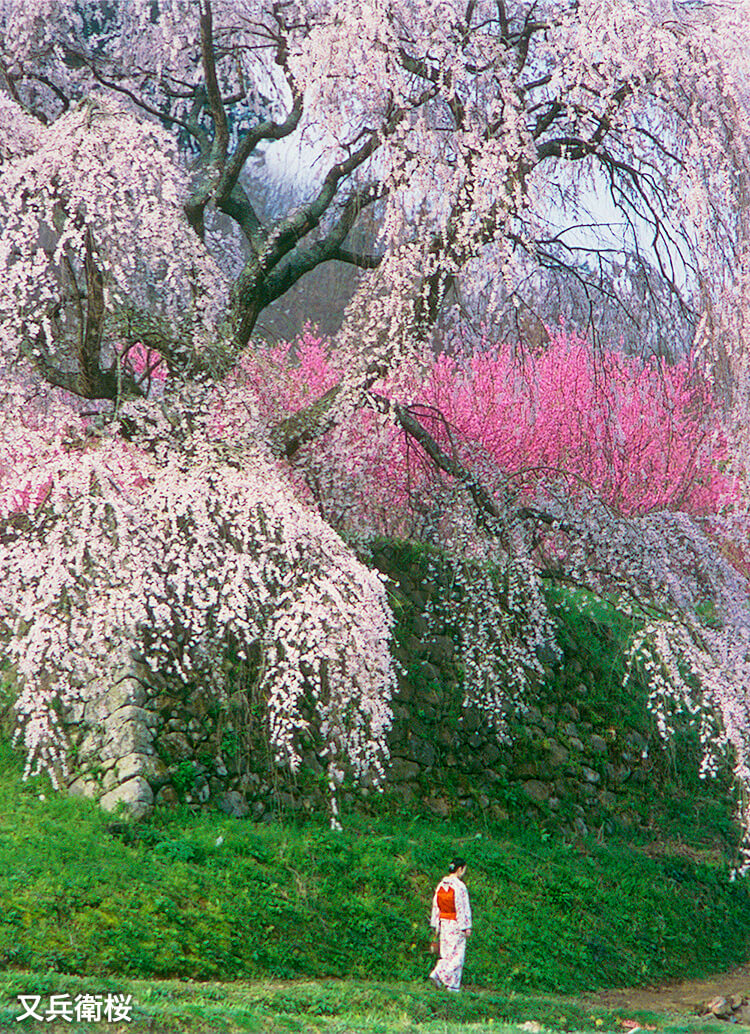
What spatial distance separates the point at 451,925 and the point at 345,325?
4.38 meters

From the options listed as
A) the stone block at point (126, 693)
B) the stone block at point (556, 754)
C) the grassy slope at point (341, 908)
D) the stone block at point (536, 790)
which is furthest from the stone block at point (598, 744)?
the stone block at point (126, 693)

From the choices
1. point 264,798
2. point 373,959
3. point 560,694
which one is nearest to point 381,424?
point 264,798

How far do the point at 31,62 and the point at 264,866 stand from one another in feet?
24.8

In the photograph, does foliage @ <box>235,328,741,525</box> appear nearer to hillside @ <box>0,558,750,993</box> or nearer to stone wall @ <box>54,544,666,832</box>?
stone wall @ <box>54,544,666,832</box>

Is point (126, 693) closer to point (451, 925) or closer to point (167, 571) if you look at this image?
point (167, 571)

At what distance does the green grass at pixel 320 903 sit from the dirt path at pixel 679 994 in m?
0.13

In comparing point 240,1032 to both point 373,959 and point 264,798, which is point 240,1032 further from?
point 264,798

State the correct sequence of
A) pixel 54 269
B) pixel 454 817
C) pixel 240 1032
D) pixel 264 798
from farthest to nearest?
1. pixel 454 817
2. pixel 264 798
3. pixel 54 269
4. pixel 240 1032

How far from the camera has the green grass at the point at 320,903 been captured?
241 inches

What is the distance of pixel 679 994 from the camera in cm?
870

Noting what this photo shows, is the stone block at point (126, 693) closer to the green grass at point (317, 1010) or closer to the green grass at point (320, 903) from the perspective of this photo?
the green grass at point (320, 903)

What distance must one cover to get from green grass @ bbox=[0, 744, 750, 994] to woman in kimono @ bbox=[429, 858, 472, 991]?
2.04ft

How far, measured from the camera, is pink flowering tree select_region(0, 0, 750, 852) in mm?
6125

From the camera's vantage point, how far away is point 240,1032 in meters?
4.70
